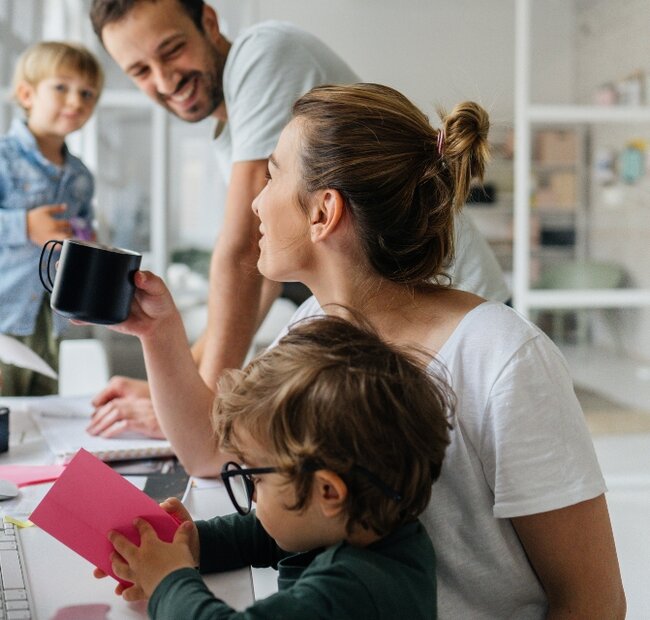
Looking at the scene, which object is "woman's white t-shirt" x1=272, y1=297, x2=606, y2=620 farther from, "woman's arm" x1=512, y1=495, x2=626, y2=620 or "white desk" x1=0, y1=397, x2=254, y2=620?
"white desk" x1=0, y1=397, x2=254, y2=620

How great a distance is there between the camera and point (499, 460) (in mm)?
1000

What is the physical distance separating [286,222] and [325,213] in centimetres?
7

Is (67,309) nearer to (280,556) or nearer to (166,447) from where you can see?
(166,447)

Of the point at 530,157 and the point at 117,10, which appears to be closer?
the point at 117,10

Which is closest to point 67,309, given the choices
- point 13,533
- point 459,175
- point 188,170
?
point 13,533

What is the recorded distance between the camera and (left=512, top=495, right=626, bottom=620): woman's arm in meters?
0.99

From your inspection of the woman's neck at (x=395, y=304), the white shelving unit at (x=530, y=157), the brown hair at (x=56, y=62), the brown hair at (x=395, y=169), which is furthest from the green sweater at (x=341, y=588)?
the white shelving unit at (x=530, y=157)

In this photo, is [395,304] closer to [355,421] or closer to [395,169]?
[395,169]

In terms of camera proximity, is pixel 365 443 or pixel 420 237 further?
pixel 420 237

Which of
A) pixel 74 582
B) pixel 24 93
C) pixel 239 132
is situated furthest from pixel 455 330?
pixel 24 93

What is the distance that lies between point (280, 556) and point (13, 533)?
347 millimetres

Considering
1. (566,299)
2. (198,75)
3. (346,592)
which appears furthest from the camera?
(566,299)

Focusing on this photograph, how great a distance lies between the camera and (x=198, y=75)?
5.76ft

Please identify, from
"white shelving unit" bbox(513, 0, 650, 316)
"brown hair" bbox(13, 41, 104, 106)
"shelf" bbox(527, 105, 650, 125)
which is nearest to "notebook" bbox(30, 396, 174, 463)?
"brown hair" bbox(13, 41, 104, 106)
